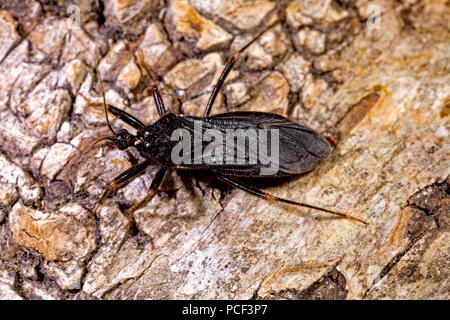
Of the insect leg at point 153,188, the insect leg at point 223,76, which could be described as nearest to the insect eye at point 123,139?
the insect leg at point 153,188

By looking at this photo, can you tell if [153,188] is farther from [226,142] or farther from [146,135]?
[226,142]

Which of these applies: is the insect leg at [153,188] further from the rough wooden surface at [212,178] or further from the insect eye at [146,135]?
the insect eye at [146,135]

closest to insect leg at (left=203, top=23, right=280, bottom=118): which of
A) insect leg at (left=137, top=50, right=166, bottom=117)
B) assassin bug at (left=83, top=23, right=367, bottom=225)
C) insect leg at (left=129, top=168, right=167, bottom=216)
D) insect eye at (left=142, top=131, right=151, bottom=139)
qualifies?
assassin bug at (left=83, top=23, right=367, bottom=225)

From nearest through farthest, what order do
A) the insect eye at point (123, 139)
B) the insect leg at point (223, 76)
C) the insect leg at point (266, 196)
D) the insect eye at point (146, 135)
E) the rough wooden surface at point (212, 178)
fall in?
the rough wooden surface at point (212, 178), the insect leg at point (266, 196), the insect eye at point (123, 139), the insect eye at point (146, 135), the insect leg at point (223, 76)

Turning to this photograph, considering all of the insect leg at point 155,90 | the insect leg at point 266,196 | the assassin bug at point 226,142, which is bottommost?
the insect leg at point 266,196

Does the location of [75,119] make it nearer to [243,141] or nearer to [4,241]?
[4,241]

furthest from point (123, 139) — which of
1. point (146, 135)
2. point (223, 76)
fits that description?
point (223, 76)
